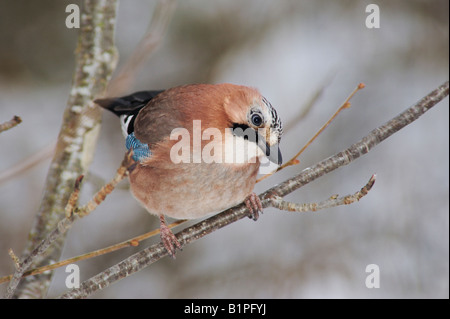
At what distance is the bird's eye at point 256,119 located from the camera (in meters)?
1.54

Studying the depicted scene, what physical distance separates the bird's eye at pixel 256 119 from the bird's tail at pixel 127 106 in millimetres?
652

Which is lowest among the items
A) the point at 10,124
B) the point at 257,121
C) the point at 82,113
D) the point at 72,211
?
the point at 72,211

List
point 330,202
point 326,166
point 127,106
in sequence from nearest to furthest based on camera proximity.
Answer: point 330,202, point 326,166, point 127,106

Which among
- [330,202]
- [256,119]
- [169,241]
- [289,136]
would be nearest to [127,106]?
[169,241]

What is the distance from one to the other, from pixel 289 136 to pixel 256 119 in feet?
5.46

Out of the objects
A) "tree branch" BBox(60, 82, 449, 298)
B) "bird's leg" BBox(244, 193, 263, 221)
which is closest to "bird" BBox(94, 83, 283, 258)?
"bird's leg" BBox(244, 193, 263, 221)

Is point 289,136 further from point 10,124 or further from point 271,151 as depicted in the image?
point 10,124

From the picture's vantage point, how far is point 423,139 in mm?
3367

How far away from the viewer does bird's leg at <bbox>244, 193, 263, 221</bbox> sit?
6.04ft

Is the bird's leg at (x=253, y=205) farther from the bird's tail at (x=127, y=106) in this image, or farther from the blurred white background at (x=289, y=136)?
the blurred white background at (x=289, y=136)

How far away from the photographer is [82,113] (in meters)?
1.98

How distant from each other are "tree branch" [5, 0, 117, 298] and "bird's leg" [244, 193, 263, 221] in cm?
68

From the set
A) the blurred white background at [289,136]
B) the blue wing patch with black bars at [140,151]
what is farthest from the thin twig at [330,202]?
the blurred white background at [289,136]
